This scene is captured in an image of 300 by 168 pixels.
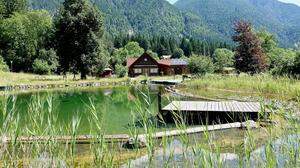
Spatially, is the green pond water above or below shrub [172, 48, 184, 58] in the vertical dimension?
below

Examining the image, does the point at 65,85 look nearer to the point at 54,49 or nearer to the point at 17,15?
the point at 54,49

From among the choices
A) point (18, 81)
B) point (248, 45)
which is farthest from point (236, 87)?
point (18, 81)

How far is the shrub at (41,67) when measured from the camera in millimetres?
55469

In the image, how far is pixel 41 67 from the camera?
55.6 metres

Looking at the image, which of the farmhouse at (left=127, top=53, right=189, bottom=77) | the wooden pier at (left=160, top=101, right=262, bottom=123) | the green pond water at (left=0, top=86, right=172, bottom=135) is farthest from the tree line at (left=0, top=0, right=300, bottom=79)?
the green pond water at (left=0, top=86, right=172, bottom=135)

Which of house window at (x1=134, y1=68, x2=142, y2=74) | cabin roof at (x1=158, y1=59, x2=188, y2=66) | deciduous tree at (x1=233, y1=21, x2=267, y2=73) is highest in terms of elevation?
deciduous tree at (x1=233, y1=21, x2=267, y2=73)

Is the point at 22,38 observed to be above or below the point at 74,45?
above

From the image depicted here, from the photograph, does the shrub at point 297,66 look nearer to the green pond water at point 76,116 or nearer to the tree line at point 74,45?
the tree line at point 74,45

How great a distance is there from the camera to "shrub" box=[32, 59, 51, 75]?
5547cm

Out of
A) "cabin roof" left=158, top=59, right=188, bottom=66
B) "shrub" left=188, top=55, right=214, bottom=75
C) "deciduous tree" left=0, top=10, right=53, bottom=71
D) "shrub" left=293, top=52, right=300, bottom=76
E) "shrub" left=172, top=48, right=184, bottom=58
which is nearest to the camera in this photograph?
"shrub" left=293, top=52, right=300, bottom=76

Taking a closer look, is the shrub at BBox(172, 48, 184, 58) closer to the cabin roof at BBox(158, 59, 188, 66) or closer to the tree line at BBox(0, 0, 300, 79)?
the cabin roof at BBox(158, 59, 188, 66)

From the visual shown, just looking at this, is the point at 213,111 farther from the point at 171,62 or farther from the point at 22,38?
the point at 171,62

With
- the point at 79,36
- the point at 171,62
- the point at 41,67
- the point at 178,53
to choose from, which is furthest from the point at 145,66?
the point at 178,53

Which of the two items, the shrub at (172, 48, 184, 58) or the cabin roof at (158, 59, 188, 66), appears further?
the shrub at (172, 48, 184, 58)
